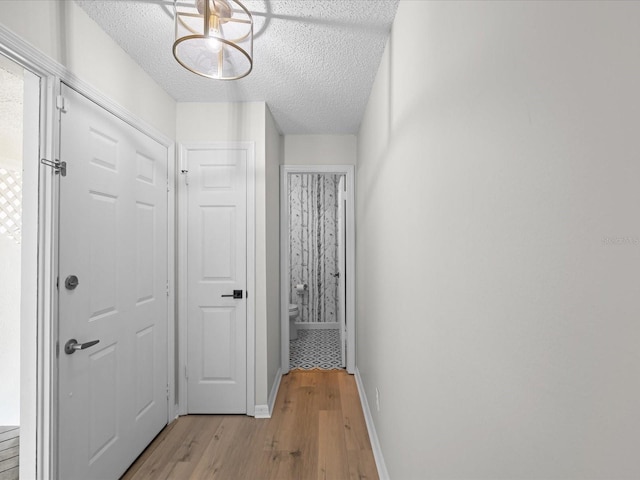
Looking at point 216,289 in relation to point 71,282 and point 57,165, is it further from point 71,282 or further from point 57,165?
point 57,165

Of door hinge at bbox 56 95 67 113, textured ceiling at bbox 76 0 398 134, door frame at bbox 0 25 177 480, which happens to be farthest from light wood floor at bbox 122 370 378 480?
textured ceiling at bbox 76 0 398 134

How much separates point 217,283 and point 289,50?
1758 millimetres

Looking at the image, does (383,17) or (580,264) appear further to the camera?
(383,17)

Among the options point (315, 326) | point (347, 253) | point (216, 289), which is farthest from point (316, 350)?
point (216, 289)

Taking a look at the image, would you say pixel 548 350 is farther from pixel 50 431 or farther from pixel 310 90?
pixel 310 90

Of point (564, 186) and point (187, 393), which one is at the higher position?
point (564, 186)

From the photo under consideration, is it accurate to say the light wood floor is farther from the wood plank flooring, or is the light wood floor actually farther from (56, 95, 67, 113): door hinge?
(56, 95, 67, 113): door hinge

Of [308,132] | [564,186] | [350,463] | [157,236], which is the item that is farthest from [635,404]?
[308,132]

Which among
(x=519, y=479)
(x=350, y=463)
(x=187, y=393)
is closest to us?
(x=519, y=479)

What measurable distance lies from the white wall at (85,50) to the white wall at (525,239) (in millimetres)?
1534

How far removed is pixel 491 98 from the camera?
744 mm

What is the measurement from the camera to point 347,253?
3.57 metres

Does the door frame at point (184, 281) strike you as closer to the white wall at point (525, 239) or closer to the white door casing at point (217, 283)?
Result: the white door casing at point (217, 283)

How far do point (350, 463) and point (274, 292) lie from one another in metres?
1.51
